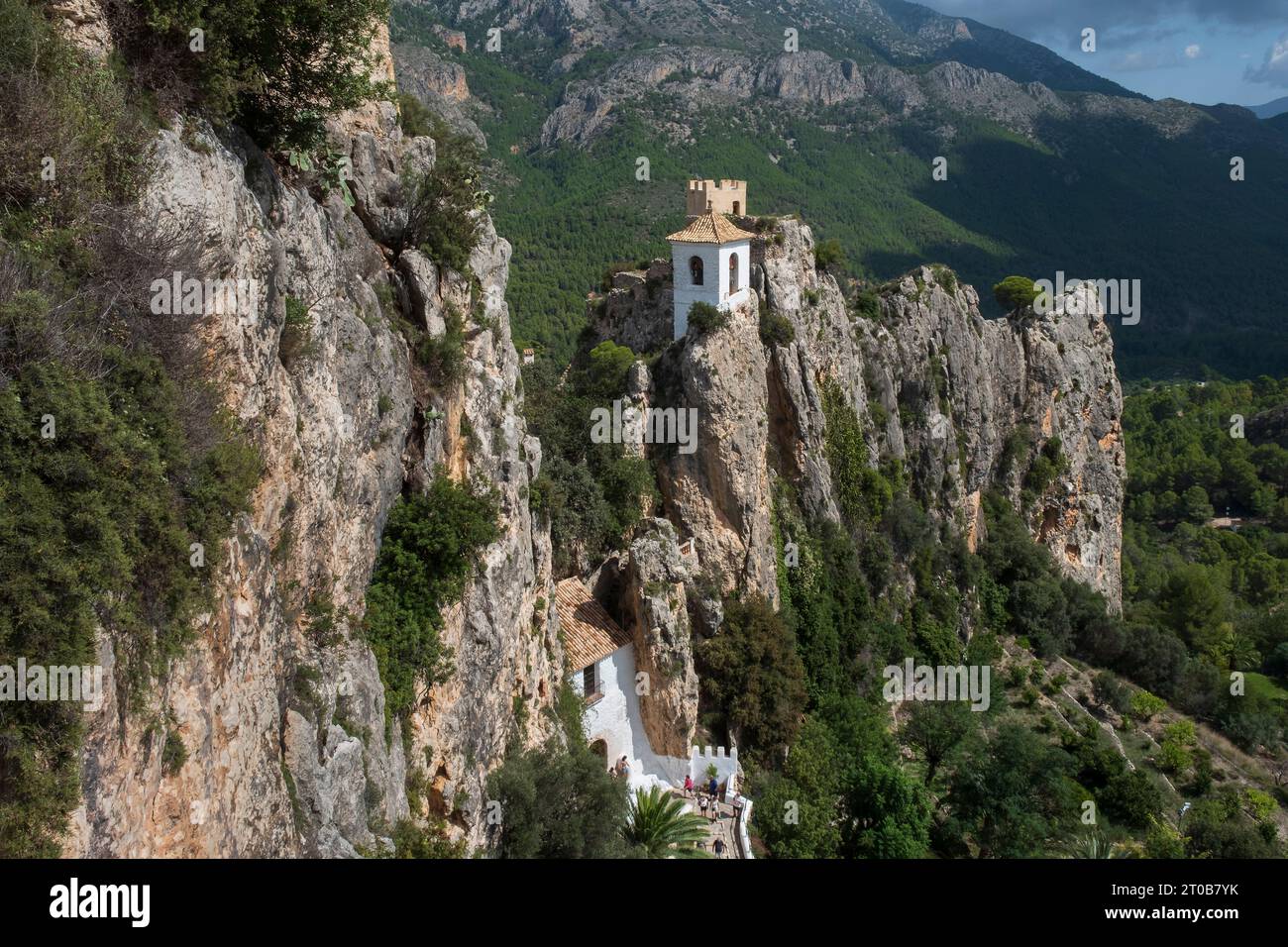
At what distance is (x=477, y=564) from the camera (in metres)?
16.9

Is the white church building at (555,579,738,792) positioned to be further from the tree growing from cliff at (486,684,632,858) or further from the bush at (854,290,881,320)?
the bush at (854,290,881,320)

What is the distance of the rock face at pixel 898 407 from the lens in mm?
28891

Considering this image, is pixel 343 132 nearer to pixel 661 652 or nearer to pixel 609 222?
pixel 661 652

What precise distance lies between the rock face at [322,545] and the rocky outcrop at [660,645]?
5.68 m

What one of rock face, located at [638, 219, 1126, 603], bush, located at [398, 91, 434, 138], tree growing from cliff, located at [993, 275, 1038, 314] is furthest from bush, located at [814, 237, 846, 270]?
bush, located at [398, 91, 434, 138]

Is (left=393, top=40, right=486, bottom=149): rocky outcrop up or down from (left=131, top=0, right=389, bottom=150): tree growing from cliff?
up

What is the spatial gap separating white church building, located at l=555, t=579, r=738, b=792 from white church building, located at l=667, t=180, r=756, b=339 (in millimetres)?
11606

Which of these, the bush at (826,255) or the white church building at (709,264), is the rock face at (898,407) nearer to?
the white church building at (709,264)

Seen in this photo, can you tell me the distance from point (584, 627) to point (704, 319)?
37.2ft

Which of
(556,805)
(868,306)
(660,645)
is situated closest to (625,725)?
(660,645)

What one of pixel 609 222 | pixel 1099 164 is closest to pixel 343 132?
pixel 609 222

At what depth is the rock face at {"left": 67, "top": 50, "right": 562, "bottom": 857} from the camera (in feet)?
31.1

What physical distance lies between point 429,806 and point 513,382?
29.7 feet

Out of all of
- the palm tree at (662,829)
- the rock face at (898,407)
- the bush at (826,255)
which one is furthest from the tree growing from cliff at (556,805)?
the bush at (826,255)
